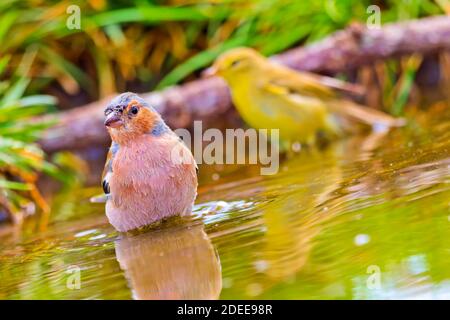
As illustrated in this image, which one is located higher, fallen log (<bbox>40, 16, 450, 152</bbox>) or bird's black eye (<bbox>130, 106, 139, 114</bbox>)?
fallen log (<bbox>40, 16, 450, 152</bbox>)

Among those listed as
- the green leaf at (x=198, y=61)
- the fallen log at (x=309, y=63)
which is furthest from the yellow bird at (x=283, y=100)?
the green leaf at (x=198, y=61)

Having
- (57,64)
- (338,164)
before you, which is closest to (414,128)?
(338,164)

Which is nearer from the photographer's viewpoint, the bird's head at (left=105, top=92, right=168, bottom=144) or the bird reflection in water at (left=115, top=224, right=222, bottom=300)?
the bird reflection in water at (left=115, top=224, right=222, bottom=300)

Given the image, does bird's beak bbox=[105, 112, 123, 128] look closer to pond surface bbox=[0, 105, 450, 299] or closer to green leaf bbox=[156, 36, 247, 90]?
pond surface bbox=[0, 105, 450, 299]

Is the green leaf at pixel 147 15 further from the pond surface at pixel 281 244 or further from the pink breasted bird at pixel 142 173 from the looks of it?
the pink breasted bird at pixel 142 173

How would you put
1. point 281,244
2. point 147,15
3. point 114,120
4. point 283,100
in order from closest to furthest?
point 281,244
point 114,120
point 283,100
point 147,15

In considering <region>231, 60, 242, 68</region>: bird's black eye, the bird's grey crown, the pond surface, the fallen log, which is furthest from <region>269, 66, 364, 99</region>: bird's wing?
the bird's grey crown

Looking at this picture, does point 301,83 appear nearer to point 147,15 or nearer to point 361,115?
point 361,115

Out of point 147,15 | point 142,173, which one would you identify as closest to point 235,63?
point 147,15
